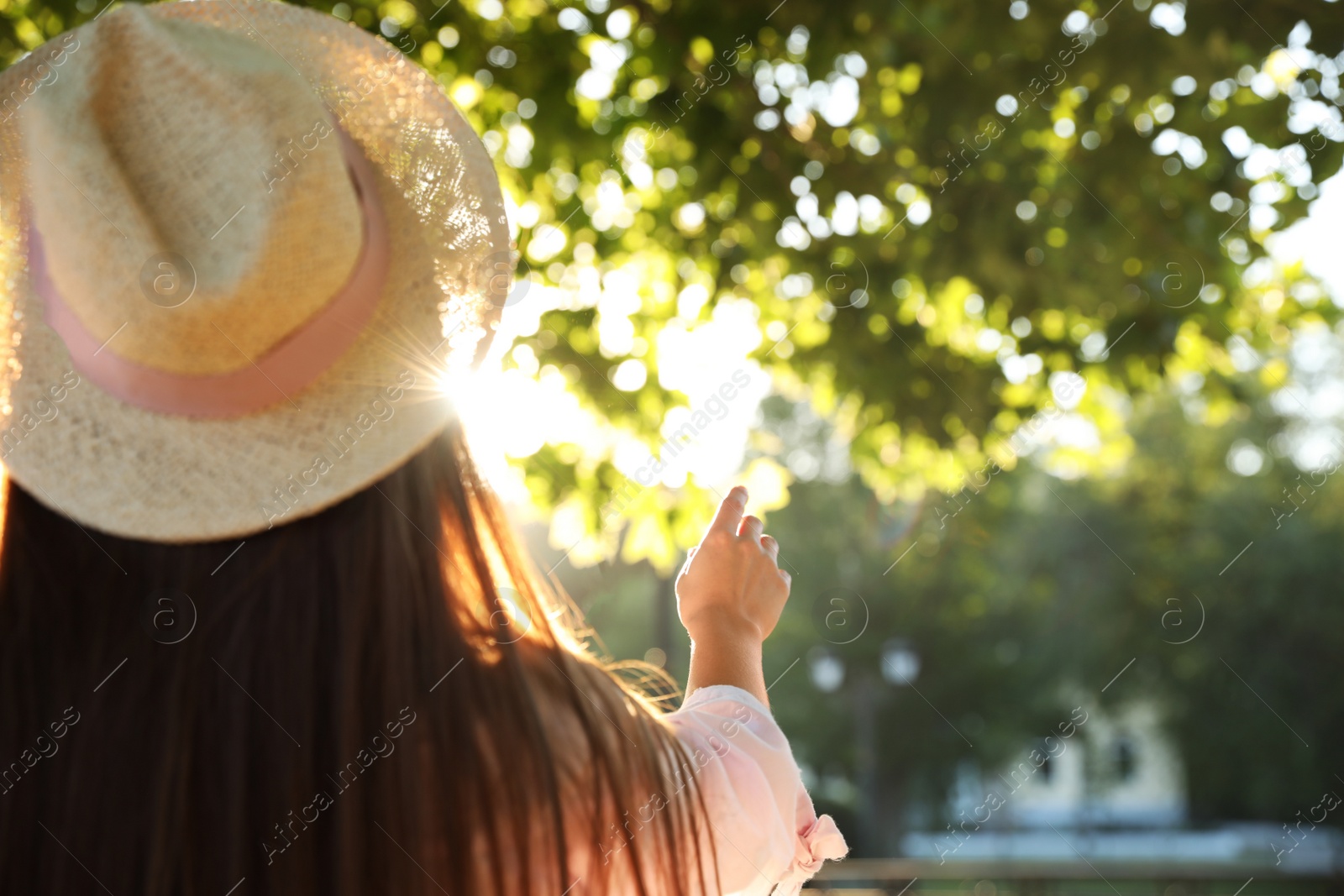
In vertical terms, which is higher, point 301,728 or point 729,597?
point 301,728

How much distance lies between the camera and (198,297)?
1.02 meters

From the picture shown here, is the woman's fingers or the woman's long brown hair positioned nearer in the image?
the woman's long brown hair

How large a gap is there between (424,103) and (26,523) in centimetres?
60

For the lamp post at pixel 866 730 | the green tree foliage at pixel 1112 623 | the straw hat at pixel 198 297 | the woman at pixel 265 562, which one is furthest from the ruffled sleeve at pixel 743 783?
the green tree foliage at pixel 1112 623

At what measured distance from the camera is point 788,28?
4.24 meters

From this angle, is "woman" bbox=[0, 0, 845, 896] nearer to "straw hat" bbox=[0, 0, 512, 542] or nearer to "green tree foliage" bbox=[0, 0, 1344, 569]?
"straw hat" bbox=[0, 0, 512, 542]

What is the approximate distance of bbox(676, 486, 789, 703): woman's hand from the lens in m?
1.28

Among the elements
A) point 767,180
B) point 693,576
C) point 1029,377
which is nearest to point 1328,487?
point 1029,377

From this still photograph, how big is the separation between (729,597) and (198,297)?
67cm

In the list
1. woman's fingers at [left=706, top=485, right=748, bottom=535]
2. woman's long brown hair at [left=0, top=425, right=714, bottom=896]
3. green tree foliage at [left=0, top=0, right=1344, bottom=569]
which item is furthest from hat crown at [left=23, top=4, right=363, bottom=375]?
green tree foliage at [left=0, top=0, right=1344, bottom=569]

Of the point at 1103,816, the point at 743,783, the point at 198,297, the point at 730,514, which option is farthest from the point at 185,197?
the point at 1103,816

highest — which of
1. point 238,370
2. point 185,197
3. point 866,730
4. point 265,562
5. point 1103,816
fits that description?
point 185,197

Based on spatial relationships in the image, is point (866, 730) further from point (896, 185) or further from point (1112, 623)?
point (896, 185)

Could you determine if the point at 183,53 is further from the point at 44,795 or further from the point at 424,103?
the point at 44,795
